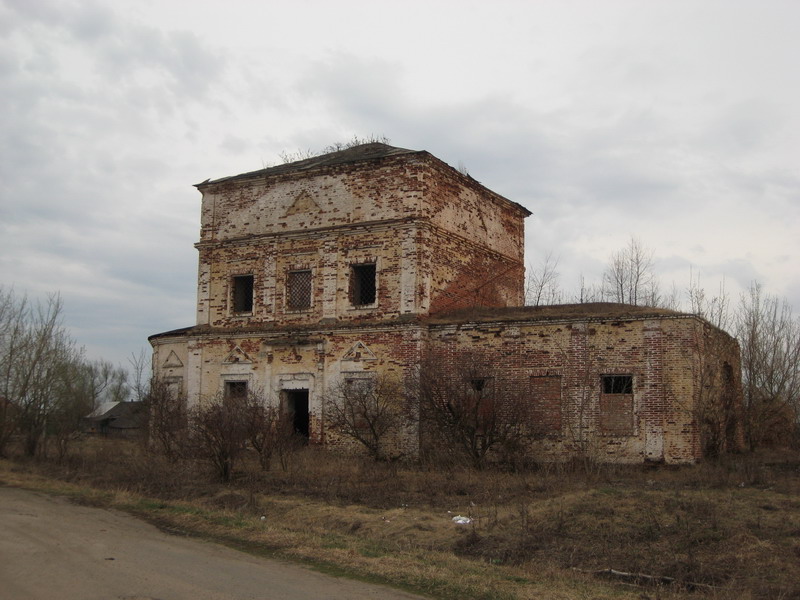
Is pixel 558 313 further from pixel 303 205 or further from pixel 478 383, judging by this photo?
pixel 303 205

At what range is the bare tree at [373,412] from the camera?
20.3 m

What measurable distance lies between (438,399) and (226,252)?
30.9 ft

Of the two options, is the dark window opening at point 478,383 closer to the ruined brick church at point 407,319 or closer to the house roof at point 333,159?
the ruined brick church at point 407,319

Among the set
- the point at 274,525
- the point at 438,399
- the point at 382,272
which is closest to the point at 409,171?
the point at 382,272

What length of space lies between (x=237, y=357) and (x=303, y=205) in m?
4.93

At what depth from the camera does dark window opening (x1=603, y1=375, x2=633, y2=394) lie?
18281 millimetres

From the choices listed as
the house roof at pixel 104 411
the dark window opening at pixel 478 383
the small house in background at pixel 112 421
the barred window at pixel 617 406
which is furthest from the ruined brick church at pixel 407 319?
the house roof at pixel 104 411

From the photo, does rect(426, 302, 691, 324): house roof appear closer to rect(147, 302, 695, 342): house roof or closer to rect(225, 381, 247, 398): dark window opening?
rect(147, 302, 695, 342): house roof

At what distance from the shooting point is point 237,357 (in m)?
23.6

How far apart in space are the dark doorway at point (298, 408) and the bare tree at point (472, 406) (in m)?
5.05

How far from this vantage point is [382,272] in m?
21.9

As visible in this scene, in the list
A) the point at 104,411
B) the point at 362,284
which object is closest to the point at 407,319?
the point at 362,284

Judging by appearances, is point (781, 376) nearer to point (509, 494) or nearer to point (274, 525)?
point (509, 494)

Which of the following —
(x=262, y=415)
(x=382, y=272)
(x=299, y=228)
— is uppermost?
(x=299, y=228)
